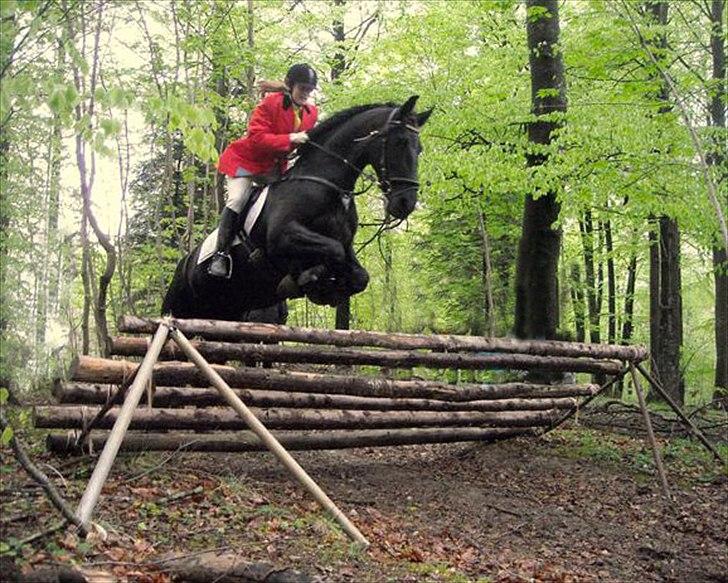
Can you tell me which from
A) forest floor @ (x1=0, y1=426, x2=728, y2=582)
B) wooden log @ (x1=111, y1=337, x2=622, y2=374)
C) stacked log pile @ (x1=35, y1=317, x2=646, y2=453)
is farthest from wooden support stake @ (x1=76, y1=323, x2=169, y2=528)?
wooden log @ (x1=111, y1=337, x2=622, y2=374)

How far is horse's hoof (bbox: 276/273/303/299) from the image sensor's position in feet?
26.3

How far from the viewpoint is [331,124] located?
7.98 meters

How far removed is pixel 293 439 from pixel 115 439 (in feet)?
9.58

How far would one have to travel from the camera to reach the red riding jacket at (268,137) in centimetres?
784

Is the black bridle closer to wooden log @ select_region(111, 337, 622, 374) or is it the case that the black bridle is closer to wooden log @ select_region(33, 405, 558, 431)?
wooden log @ select_region(111, 337, 622, 374)

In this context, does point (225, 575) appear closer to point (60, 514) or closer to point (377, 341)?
Answer: point (60, 514)

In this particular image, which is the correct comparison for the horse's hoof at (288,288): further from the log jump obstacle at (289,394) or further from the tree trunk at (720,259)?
the tree trunk at (720,259)

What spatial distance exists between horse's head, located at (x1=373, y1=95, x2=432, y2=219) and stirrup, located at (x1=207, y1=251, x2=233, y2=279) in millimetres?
2082

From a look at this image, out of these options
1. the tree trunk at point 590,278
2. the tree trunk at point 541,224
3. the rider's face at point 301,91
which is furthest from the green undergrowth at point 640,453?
the tree trunk at point 590,278

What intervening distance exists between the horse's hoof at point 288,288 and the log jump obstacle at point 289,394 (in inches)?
31.5

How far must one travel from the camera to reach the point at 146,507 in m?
5.05

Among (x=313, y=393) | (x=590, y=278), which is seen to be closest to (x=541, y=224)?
A: (x=313, y=393)

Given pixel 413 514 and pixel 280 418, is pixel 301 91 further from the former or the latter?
pixel 413 514

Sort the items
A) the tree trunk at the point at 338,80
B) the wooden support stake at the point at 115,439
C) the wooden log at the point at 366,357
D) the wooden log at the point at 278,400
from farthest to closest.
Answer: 1. the tree trunk at the point at 338,80
2. the wooden log at the point at 366,357
3. the wooden log at the point at 278,400
4. the wooden support stake at the point at 115,439
